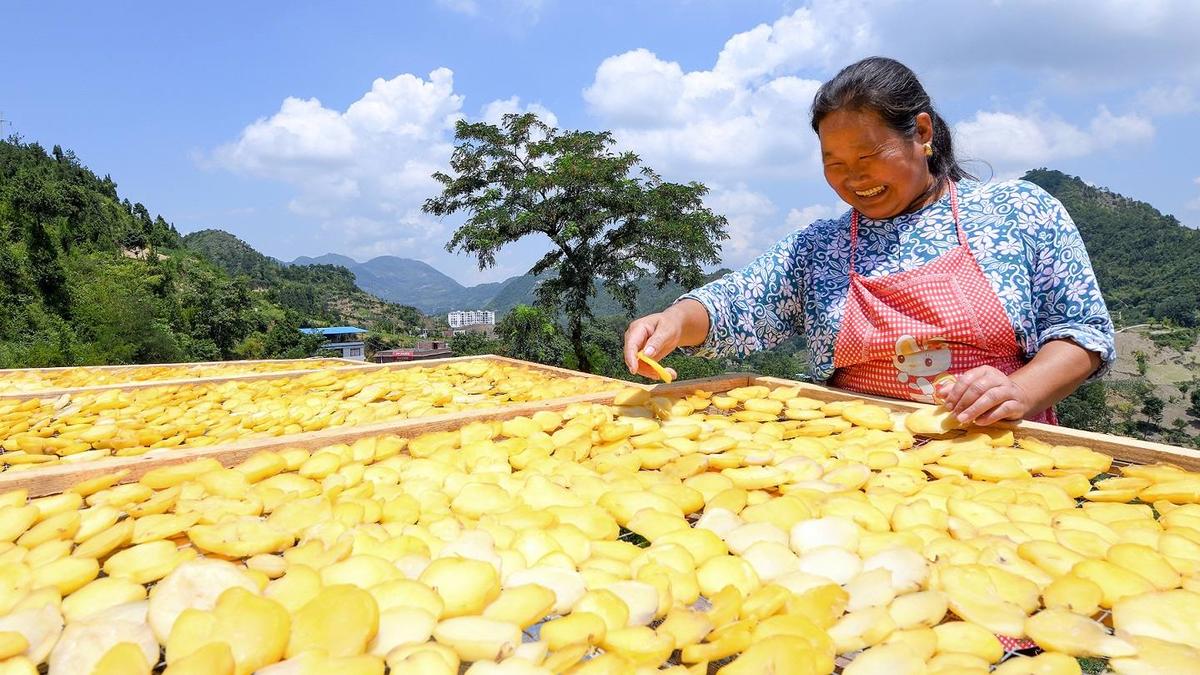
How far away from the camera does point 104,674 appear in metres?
0.59

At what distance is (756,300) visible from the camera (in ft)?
7.04

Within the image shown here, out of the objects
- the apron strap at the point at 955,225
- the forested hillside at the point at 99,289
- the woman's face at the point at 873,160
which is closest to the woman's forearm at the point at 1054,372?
the apron strap at the point at 955,225

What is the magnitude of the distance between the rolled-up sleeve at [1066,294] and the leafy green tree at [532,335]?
42.9ft

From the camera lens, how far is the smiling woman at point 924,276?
5.45ft

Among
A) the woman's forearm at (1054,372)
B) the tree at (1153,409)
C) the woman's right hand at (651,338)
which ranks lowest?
the tree at (1153,409)

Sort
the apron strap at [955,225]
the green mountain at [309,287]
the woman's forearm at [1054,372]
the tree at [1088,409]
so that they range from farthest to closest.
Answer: the green mountain at [309,287]
the tree at [1088,409]
the apron strap at [955,225]
the woman's forearm at [1054,372]

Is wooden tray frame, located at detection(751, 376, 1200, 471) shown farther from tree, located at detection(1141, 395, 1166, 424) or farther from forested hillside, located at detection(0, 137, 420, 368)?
tree, located at detection(1141, 395, 1166, 424)

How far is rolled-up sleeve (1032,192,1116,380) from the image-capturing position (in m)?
1.59

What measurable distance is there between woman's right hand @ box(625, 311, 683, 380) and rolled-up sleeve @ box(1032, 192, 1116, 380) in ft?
3.08

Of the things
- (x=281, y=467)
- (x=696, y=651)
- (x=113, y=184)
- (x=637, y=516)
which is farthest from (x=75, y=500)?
(x=113, y=184)

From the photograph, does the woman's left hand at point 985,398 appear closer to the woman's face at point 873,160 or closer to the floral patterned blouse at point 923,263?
the floral patterned blouse at point 923,263

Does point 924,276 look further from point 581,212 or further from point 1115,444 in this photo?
point 581,212

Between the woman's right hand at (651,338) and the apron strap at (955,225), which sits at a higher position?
the apron strap at (955,225)

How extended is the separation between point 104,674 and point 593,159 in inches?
569
